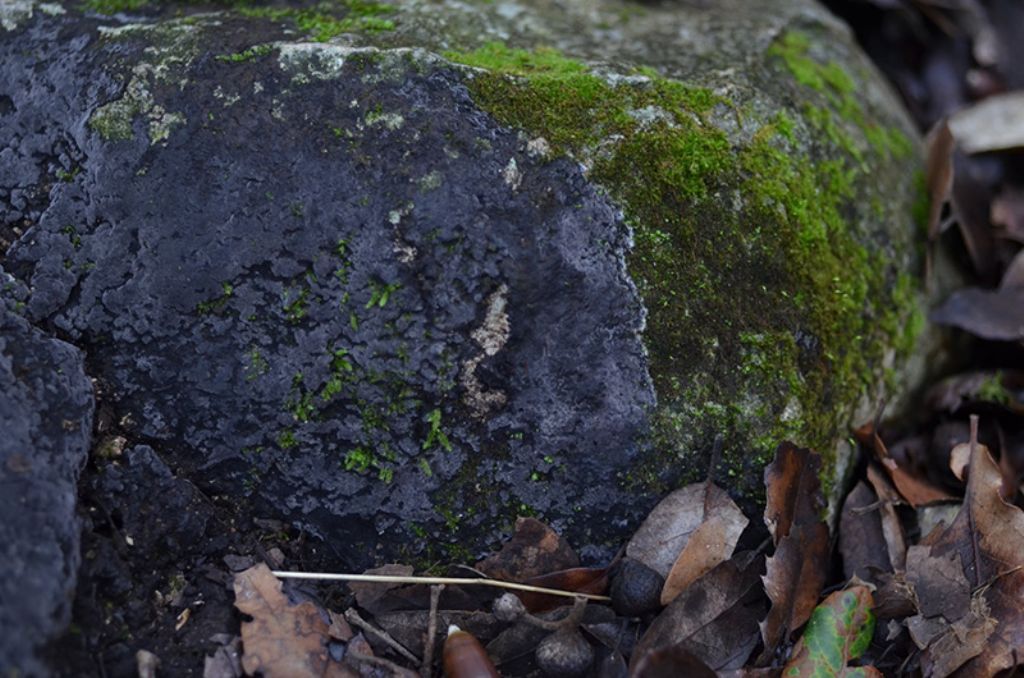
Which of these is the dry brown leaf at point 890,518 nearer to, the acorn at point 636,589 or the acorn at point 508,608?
the acorn at point 636,589

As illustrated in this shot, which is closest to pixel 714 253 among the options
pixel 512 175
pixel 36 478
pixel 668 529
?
pixel 512 175

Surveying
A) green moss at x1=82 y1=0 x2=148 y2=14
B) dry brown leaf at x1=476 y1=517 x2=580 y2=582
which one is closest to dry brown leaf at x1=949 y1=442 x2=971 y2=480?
dry brown leaf at x1=476 y1=517 x2=580 y2=582

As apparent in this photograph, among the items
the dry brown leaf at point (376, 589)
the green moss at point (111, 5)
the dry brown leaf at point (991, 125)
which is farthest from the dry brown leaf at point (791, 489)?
the green moss at point (111, 5)

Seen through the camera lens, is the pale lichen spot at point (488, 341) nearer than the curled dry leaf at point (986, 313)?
Yes

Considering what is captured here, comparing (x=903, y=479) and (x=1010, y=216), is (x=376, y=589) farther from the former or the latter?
(x=1010, y=216)

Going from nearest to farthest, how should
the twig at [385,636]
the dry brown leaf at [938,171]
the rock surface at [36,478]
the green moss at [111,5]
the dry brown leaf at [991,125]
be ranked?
the rock surface at [36,478], the twig at [385,636], the green moss at [111,5], the dry brown leaf at [938,171], the dry brown leaf at [991,125]

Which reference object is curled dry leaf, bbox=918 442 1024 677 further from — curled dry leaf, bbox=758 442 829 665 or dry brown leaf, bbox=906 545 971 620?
curled dry leaf, bbox=758 442 829 665
